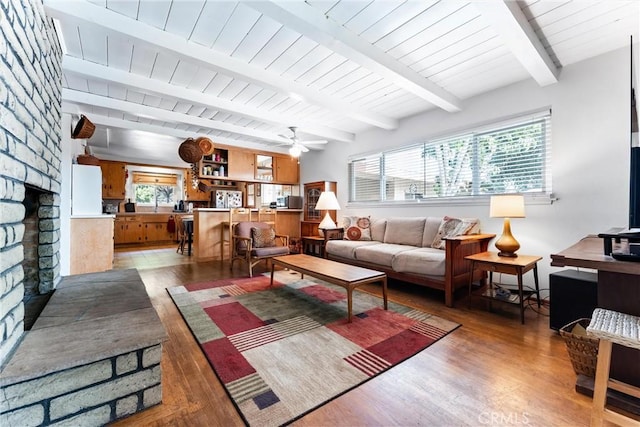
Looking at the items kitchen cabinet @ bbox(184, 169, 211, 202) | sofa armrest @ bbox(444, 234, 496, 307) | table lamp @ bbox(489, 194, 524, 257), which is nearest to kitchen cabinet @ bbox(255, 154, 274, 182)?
kitchen cabinet @ bbox(184, 169, 211, 202)

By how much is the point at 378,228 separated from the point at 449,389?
3034 mm

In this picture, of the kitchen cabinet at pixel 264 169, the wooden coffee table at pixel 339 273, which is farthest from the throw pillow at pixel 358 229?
the kitchen cabinet at pixel 264 169

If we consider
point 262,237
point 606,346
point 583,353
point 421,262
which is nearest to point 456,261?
point 421,262

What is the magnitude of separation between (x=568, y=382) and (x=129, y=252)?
25.1 feet

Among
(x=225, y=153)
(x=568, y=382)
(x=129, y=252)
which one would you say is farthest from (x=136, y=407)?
(x=129, y=252)

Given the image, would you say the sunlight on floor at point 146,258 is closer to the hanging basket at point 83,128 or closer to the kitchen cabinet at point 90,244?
the kitchen cabinet at point 90,244

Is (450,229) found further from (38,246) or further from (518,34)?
(38,246)

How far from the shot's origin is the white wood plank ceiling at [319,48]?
6.50 feet

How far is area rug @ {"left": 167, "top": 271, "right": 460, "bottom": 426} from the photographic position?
149 cm

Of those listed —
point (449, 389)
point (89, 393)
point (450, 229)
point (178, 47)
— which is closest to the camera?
point (89, 393)

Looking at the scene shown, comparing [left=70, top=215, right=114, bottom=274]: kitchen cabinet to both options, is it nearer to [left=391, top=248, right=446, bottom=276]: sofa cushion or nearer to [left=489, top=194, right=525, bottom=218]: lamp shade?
[left=391, top=248, right=446, bottom=276]: sofa cushion

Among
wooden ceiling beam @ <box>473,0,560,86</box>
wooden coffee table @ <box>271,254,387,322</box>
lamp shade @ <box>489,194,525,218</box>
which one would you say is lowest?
wooden coffee table @ <box>271,254,387,322</box>

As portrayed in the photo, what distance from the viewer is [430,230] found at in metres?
3.77

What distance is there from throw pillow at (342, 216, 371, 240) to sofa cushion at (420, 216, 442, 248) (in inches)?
37.5
